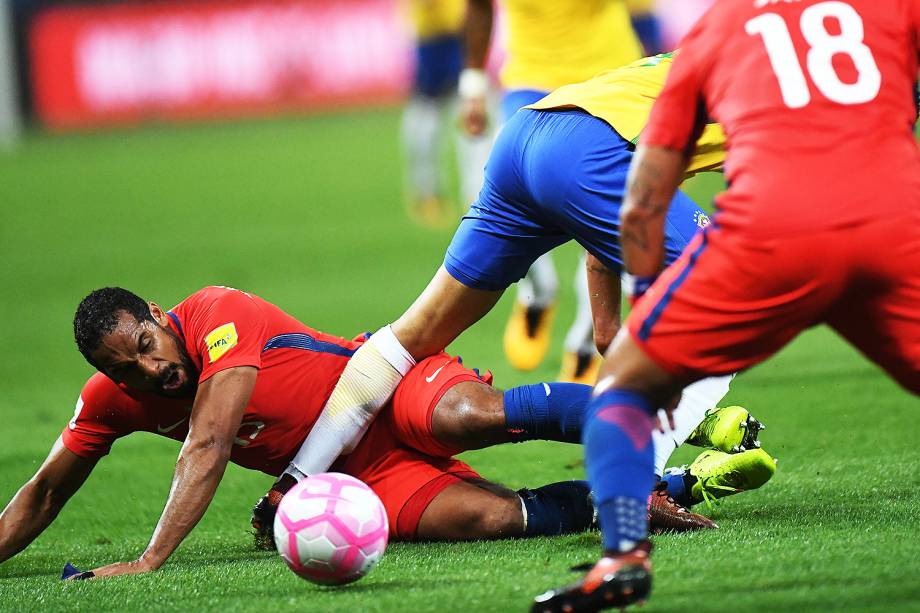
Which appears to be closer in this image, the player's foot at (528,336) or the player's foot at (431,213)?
the player's foot at (528,336)

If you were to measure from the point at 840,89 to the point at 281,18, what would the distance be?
2076 centimetres

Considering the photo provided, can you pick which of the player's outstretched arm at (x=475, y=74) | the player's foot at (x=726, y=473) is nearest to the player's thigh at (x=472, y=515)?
the player's foot at (x=726, y=473)

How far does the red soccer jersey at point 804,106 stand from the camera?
323 centimetres

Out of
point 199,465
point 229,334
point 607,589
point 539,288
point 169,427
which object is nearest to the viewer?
point 607,589

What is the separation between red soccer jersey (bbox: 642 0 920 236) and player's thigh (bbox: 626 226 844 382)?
58 mm

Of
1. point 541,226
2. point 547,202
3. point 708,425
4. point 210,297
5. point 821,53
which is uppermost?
point 821,53

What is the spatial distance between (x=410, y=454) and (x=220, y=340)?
758mm

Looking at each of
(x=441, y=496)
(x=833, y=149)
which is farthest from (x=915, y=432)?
(x=833, y=149)

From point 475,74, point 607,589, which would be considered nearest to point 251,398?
point 607,589

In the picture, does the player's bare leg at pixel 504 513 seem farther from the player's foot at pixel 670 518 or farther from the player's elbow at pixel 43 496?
the player's elbow at pixel 43 496

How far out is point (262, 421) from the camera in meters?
4.69

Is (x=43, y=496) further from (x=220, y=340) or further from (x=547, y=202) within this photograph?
(x=547, y=202)

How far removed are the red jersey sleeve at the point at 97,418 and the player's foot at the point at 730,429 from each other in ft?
6.16

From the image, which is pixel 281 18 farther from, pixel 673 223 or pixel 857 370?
pixel 673 223
